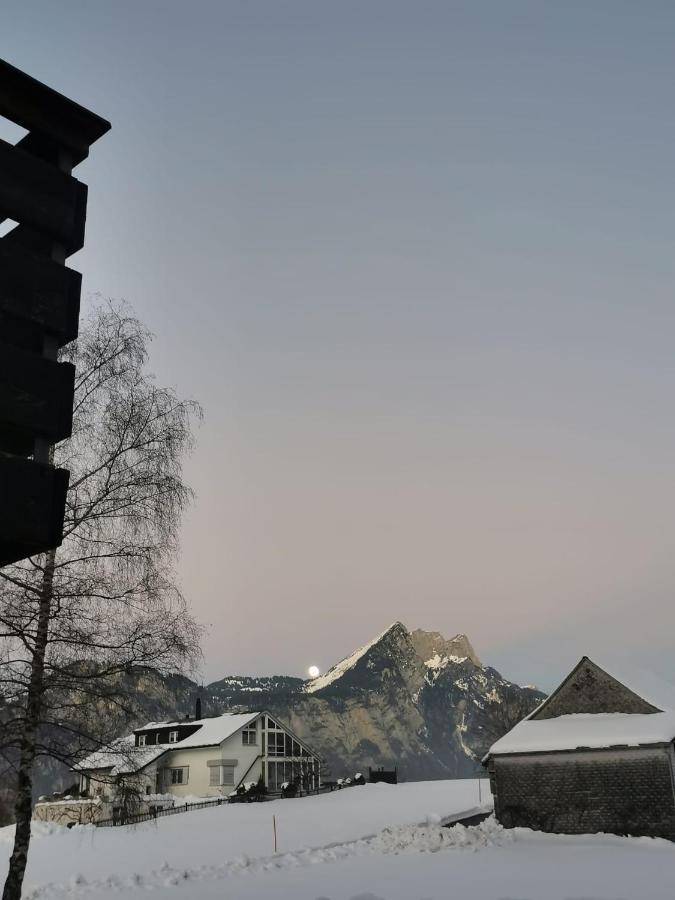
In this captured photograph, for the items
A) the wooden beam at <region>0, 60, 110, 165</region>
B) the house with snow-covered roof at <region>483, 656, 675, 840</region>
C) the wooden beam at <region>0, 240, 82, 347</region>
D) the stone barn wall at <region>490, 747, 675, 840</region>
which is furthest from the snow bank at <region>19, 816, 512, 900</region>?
the wooden beam at <region>0, 60, 110, 165</region>

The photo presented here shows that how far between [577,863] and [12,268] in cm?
2216

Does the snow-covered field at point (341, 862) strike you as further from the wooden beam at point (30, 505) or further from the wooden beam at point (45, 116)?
the wooden beam at point (45, 116)

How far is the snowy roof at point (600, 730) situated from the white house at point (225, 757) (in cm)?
3112

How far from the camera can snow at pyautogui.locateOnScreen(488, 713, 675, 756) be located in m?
28.9

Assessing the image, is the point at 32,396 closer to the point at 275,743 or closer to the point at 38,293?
the point at 38,293

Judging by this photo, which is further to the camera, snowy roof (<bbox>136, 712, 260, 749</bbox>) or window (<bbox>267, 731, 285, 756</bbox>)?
window (<bbox>267, 731, 285, 756</bbox>)

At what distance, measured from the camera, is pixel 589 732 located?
3047 centimetres

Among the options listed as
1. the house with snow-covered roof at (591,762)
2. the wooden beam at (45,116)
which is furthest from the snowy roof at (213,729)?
the wooden beam at (45,116)

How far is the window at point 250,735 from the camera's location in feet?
197

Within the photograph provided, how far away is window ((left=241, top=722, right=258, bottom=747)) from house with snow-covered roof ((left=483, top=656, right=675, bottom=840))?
106 ft

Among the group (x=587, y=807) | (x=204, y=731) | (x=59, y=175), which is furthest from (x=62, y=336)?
(x=204, y=731)

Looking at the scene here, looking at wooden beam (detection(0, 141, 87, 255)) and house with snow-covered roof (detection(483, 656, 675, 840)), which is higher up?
wooden beam (detection(0, 141, 87, 255))

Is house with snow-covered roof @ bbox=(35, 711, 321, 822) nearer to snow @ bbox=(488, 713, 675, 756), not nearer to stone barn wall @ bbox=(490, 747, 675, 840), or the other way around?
snow @ bbox=(488, 713, 675, 756)

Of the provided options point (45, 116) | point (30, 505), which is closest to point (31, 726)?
point (30, 505)
